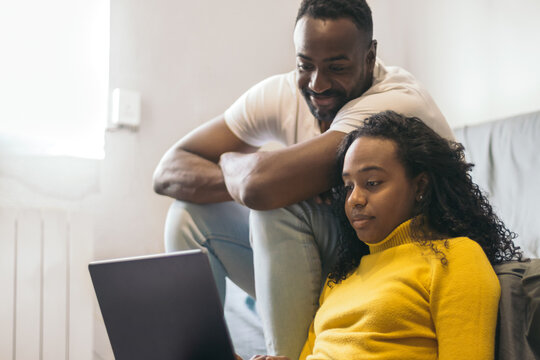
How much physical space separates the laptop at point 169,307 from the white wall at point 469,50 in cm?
144

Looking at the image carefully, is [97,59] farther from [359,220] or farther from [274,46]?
[359,220]

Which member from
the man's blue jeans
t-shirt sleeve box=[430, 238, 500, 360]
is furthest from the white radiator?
t-shirt sleeve box=[430, 238, 500, 360]

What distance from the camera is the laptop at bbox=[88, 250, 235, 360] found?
76 cm

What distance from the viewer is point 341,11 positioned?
1043 millimetres

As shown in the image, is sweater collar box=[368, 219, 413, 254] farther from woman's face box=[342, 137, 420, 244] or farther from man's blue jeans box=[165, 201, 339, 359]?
man's blue jeans box=[165, 201, 339, 359]

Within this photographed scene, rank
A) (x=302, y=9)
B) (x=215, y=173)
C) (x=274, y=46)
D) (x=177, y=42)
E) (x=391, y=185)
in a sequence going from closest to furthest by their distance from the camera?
(x=391, y=185) < (x=302, y=9) < (x=215, y=173) < (x=177, y=42) < (x=274, y=46)

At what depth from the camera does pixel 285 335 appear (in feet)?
3.07

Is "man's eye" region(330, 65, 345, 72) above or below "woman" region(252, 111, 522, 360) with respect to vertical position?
above

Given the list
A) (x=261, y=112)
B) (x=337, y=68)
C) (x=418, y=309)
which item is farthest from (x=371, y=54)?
(x=418, y=309)

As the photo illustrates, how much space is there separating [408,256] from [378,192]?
11 cm

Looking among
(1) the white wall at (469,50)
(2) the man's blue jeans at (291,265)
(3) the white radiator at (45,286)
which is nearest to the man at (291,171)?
(2) the man's blue jeans at (291,265)

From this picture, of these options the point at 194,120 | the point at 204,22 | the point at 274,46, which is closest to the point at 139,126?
the point at 194,120

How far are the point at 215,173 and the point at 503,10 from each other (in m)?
1.28

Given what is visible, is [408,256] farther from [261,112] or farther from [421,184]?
[261,112]
